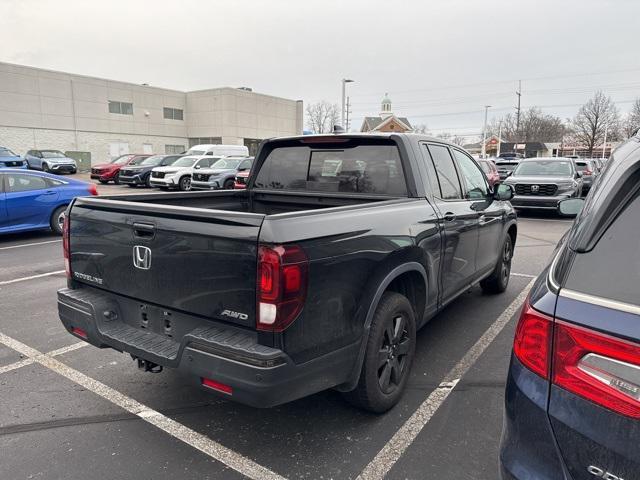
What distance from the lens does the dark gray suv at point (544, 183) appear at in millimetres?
13703

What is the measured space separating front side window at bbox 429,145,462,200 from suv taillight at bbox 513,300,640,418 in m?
2.48

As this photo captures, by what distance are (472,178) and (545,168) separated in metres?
11.8

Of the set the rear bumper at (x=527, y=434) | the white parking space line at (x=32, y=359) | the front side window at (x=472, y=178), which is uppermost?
the front side window at (x=472, y=178)

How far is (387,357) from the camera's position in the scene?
3.17 m

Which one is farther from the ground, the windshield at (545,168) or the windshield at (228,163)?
Answer: the windshield at (228,163)

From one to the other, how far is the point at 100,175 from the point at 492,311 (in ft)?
79.9

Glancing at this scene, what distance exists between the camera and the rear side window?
1.47 metres

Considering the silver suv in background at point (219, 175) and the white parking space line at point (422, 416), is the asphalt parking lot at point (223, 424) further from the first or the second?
the silver suv in background at point (219, 175)

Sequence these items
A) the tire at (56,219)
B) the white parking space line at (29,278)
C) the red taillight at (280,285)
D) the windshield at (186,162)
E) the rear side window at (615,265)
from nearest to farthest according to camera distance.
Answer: the rear side window at (615,265), the red taillight at (280,285), the white parking space line at (29,278), the tire at (56,219), the windshield at (186,162)

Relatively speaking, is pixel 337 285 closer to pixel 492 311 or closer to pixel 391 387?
pixel 391 387

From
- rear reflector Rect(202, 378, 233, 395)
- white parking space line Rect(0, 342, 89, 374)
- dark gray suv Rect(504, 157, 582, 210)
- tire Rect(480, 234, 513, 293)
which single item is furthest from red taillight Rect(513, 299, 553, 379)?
dark gray suv Rect(504, 157, 582, 210)

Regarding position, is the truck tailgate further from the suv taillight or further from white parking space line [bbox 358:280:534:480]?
the suv taillight

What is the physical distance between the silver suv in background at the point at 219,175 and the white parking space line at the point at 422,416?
55.1ft

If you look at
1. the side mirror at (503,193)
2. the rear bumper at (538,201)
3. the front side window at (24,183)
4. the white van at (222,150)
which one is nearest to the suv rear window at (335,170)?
the side mirror at (503,193)
